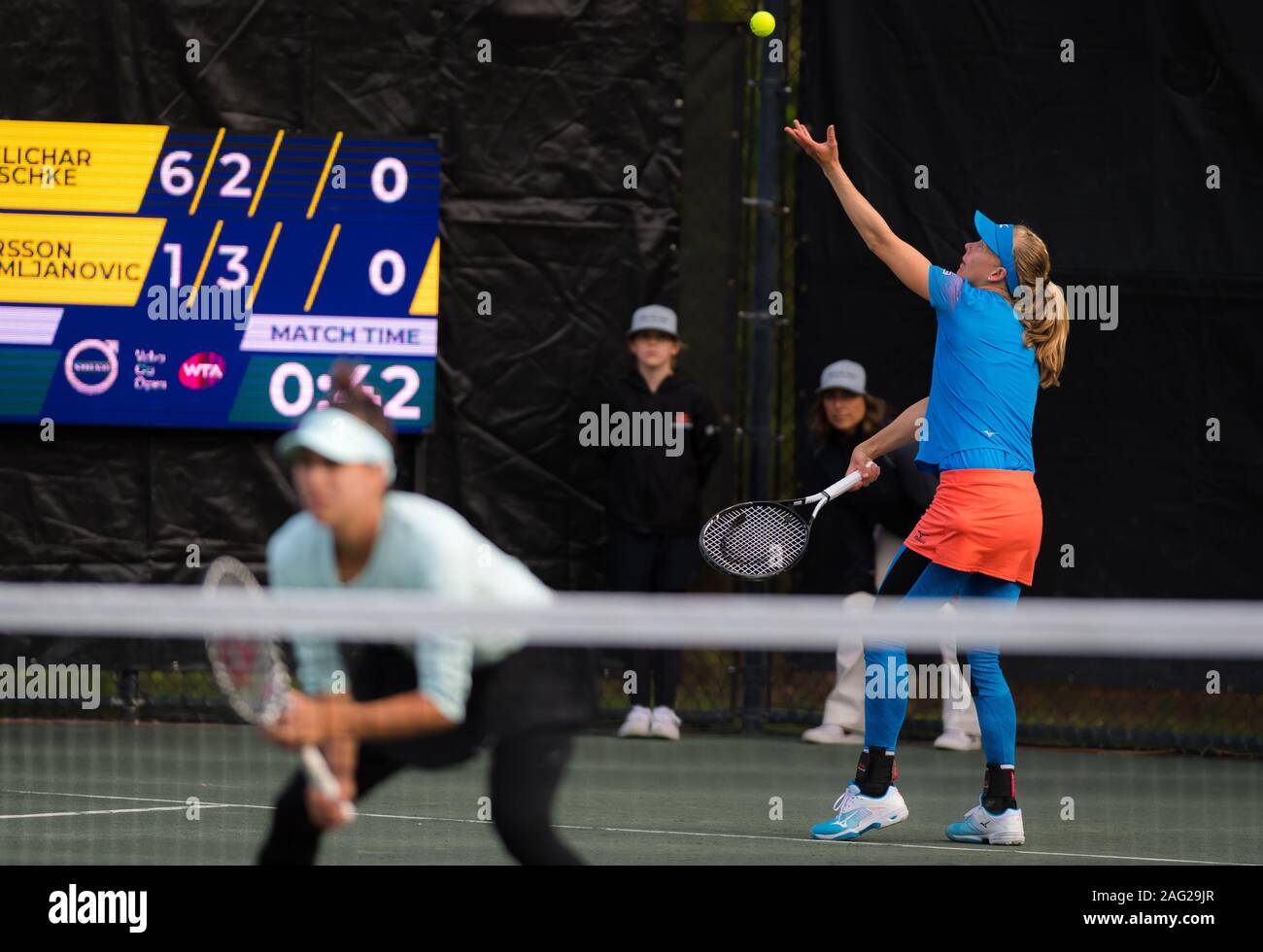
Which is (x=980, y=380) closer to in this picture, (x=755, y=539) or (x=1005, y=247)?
(x=1005, y=247)

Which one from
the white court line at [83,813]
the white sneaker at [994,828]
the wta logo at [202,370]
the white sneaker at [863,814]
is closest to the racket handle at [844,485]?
the white sneaker at [863,814]

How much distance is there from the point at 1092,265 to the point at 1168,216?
0.38 metres

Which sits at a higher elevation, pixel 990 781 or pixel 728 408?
pixel 728 408

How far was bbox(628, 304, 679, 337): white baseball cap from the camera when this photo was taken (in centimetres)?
934

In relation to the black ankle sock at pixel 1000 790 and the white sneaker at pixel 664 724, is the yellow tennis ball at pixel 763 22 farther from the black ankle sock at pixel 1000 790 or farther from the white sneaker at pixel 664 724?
the black ankle sock at pixel 1000 790

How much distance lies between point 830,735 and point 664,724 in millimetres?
691

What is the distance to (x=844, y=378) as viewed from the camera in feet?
29.3

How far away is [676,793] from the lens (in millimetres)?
7555

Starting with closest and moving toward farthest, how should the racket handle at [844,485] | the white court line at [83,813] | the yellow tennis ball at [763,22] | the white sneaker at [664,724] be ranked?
the racket handle at [844,485] < the white court line at [83,813] < the white sneaker at [664,724] < the yellow tennis ball at [763,22]

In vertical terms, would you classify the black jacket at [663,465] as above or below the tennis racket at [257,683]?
above

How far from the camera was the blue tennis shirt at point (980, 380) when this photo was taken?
6.14 m

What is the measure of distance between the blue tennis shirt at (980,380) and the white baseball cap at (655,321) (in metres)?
3.20

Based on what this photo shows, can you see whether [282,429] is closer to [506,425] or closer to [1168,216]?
[506,425]
